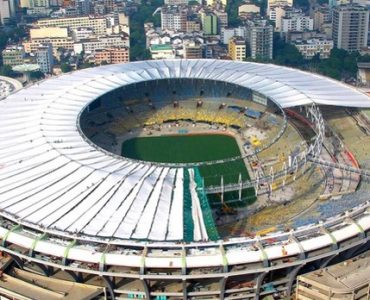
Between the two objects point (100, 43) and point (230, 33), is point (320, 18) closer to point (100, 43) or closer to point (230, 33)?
point (230, 33)

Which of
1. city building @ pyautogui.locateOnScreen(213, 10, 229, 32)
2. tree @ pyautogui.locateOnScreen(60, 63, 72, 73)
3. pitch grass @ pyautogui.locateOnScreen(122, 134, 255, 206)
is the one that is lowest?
pitch grass @ pyautogui.locateOnScreen(122, 134, 255, 206)

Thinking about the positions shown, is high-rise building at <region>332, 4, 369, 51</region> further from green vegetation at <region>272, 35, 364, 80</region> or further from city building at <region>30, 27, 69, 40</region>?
city building at <region>30, 27, 69, 40</region>

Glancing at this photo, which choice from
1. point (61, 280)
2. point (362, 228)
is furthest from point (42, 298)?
point (362, 228)

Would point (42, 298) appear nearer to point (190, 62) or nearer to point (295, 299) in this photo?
point (295, 299)

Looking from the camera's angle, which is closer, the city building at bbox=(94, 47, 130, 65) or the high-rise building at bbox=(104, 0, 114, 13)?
the city building at bbox=(94, 47, 130, 65)

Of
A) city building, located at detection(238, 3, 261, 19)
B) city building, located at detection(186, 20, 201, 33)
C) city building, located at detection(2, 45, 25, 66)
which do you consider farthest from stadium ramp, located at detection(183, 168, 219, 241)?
city building, located at detection(238, 3, 261, 19)

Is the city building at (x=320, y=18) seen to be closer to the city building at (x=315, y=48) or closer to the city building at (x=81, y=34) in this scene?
the city building at (x=315, y=48)

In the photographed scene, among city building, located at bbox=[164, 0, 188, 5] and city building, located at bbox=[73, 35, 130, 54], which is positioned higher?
city building, located at bbox=[164, 0, 188, 5]
